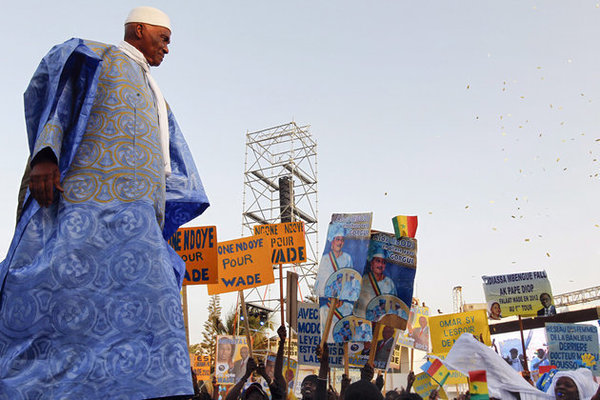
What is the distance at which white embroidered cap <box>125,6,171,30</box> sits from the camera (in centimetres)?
318

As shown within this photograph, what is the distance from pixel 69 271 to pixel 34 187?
378 millimetres

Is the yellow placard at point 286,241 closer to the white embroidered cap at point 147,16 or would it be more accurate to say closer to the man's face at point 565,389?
the man's face at point 565,389

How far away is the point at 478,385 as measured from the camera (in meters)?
6.04

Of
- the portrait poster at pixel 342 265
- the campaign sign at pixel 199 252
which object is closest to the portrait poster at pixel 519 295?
the portrait poster at pixel 342 265

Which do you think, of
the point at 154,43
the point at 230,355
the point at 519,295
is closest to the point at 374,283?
Answer: the point at 154,43

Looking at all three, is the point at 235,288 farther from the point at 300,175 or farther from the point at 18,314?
the point at 300,175

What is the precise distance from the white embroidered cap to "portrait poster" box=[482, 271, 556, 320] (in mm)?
9975

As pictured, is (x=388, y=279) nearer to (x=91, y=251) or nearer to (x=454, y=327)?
(x=454, y=327)

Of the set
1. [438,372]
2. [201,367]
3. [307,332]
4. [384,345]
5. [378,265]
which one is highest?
[378,265]

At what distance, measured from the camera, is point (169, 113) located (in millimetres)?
3406

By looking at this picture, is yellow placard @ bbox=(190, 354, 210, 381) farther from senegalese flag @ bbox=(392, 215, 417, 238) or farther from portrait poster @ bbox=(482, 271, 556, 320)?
senegalese flag @ bbox=(392, 215, 417, 238)

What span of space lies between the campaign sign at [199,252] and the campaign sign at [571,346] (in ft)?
21.6

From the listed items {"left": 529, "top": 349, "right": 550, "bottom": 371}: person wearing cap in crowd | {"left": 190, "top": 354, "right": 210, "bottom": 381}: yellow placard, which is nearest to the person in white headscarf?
{"left": 529, "top": 349, "right": 550, "bottom": 371}: person wearing cap in crowd

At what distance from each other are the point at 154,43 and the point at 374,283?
4645mm
